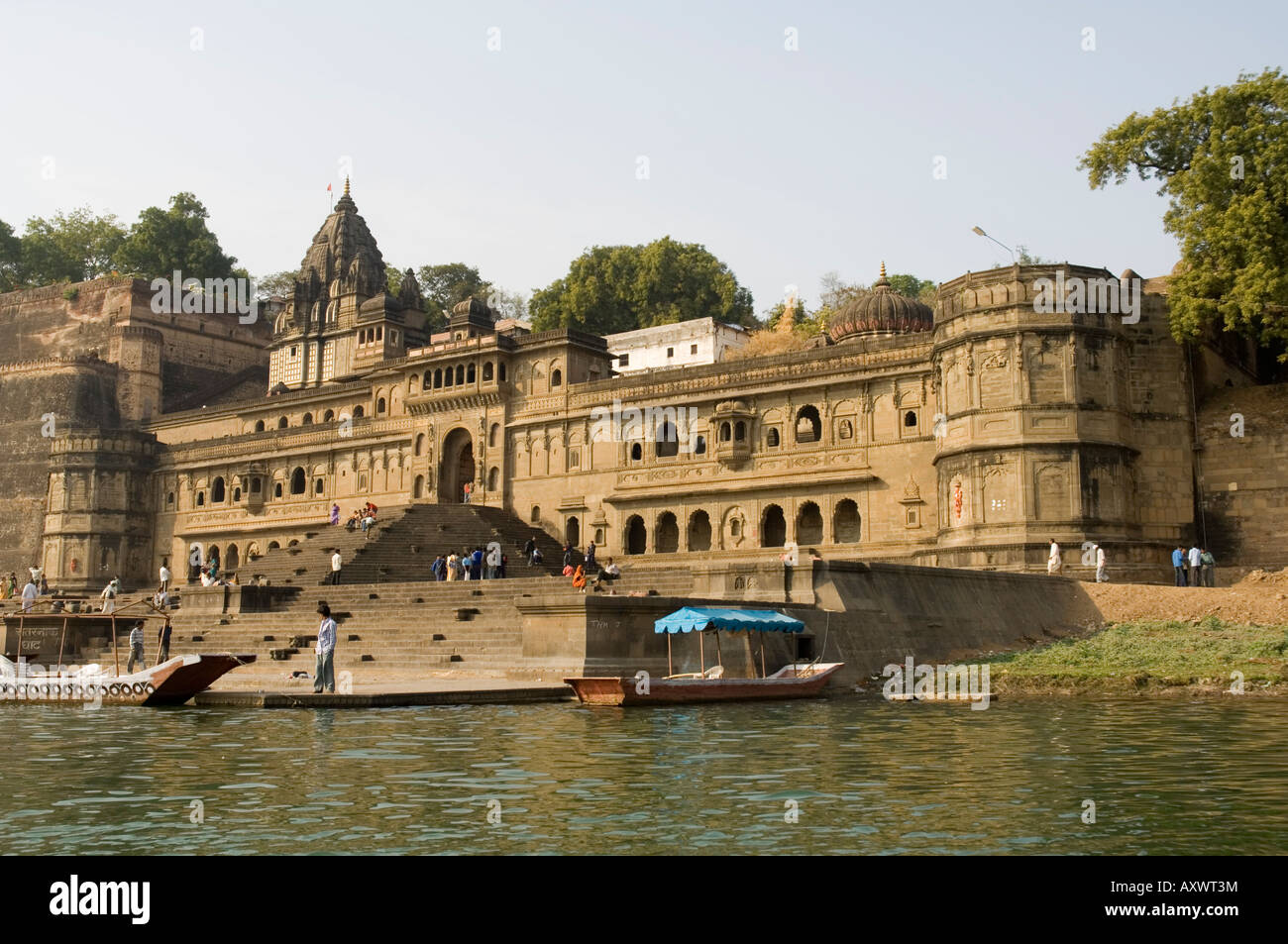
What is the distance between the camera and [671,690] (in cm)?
2016

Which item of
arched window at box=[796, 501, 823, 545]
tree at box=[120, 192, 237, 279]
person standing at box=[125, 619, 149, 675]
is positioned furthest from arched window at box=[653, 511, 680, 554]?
tree at box=[120, 192, 237, 279]

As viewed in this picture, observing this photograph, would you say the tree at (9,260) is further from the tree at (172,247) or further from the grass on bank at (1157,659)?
the grass on bank at (1157,659)

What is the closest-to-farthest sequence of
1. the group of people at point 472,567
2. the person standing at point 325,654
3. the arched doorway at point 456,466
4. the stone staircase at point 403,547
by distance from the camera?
the person standing at point 325,654 → the group of people at point 472,567 → the stone staircase at point 403,547 → the arched doorway at point 456,466

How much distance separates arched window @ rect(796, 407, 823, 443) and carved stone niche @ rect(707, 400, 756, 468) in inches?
67.2

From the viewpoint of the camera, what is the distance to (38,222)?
8750cm

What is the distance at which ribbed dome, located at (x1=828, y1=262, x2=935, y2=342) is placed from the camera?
46125mm

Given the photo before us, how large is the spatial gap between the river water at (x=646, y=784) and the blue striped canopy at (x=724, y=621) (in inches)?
117

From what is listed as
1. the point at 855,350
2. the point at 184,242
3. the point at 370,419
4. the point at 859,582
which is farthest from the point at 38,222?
the point at 859,582

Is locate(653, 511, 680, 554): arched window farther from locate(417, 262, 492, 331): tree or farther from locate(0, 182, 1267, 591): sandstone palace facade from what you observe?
locate(417, 262, 492, 331): tree

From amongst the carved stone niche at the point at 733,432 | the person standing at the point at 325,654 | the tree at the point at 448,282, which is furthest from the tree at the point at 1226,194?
the tree at the point at 448,282

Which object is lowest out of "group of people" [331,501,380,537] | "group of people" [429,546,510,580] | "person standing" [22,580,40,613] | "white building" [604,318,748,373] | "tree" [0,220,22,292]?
"person standing" [22,580,40,613]

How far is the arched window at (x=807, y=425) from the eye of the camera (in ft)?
144

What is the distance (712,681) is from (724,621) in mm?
1459
